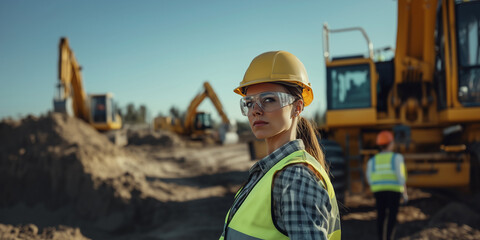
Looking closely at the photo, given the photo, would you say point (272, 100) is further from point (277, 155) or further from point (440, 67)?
point (440, 67)

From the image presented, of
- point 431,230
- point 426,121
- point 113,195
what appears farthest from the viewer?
point 113,195

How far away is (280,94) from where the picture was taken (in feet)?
5.08

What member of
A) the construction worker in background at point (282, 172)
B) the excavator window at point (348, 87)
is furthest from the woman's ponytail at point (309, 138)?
the excavator window at point (348, 87)

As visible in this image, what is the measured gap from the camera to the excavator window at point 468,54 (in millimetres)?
5742

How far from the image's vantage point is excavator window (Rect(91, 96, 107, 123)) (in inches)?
689

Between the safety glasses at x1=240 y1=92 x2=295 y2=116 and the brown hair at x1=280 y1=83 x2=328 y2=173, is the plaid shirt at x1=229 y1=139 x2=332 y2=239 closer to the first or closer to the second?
the safety glasses at x1=240 y1=92 x2=295 y2=116

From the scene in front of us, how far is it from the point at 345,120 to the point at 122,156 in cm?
834

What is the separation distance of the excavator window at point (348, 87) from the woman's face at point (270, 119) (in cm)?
529

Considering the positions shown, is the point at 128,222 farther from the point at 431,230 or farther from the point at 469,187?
the point at 469,187

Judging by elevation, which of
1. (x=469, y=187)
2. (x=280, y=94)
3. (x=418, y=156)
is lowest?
(x=469, y=187)

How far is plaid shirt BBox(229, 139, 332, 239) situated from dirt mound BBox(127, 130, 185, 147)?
22.7 metres

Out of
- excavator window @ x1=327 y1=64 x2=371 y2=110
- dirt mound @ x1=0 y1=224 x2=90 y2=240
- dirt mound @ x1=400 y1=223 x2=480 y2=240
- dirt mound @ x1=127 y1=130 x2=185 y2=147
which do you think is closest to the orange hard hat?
dirt mound @ x1=400 y1=223 x2=480 y2=240

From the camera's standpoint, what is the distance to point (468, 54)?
19.1 feet

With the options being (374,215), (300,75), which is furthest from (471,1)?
(300,75)
